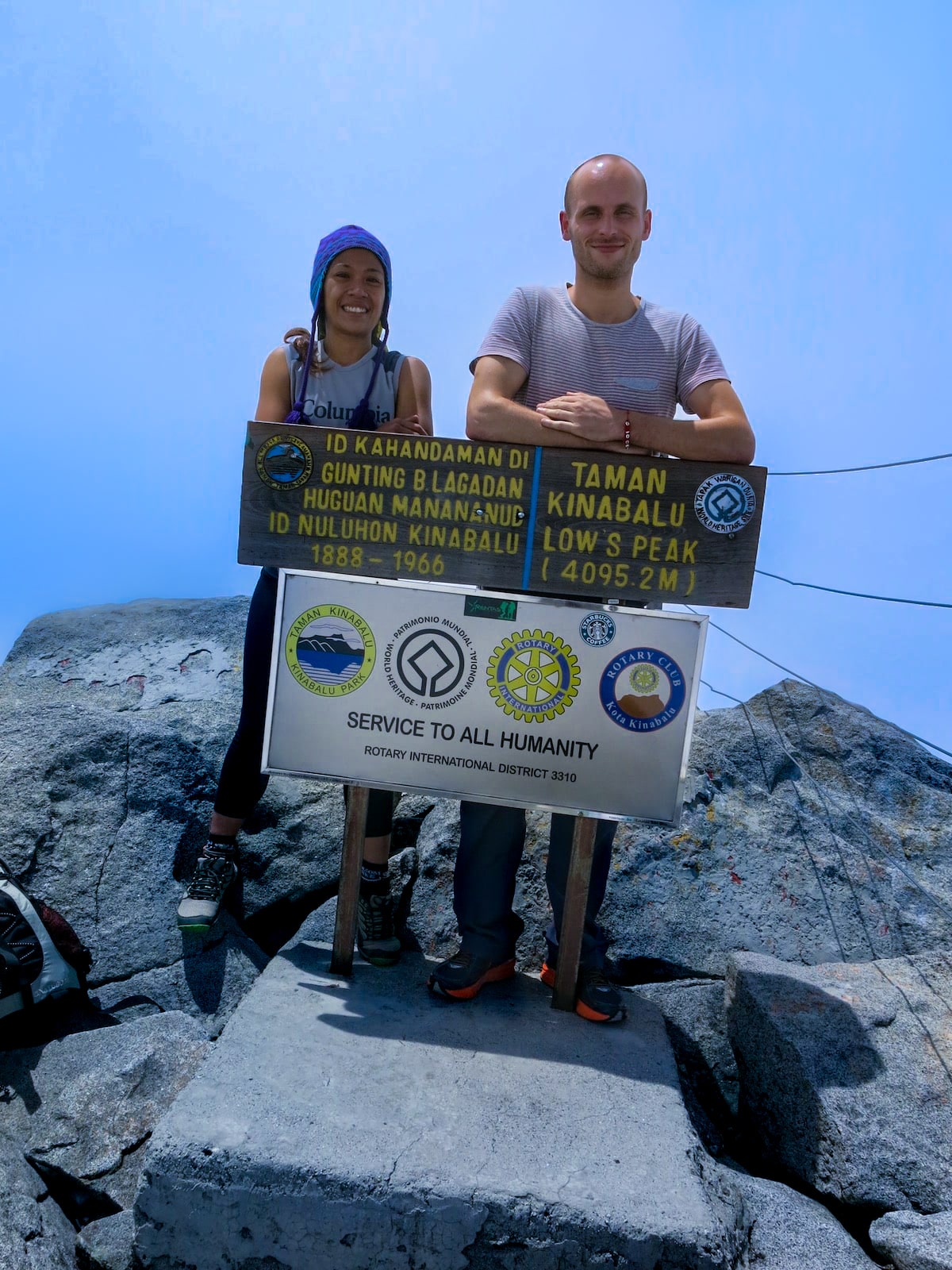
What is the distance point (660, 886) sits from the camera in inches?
160

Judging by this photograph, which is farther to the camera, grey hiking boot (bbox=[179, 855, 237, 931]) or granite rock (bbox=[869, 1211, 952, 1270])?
grey hiking boot (bbox=[179, 855, 237, 931])

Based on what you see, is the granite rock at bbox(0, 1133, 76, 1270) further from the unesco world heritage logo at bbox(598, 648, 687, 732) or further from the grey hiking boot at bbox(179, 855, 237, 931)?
the unesco world heritage logo at bbox(598, 648, 687, 732)

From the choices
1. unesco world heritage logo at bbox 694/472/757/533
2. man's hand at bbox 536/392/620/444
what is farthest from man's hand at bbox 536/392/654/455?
unesco world heritage logo at bbox 694/472/757/533

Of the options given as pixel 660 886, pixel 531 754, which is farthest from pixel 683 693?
pixel 660 886

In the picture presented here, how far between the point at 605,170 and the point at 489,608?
143 centimetres

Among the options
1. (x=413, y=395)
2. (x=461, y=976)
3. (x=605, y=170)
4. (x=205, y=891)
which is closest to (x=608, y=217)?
(x=605, y=170)

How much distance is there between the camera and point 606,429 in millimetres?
3158

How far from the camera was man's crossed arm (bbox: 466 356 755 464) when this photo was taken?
3.16 meters

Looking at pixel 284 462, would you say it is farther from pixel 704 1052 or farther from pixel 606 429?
pixel 704 1052

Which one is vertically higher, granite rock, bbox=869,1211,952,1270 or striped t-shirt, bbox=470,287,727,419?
striped t-shirt, bbox=470,287,727,419

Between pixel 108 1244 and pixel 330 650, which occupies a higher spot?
pixel 330 650

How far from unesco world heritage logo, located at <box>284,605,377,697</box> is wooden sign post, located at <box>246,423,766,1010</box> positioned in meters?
0.15

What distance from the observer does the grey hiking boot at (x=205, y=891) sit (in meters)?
3.70

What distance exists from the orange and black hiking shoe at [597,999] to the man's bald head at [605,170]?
99.3 inches
